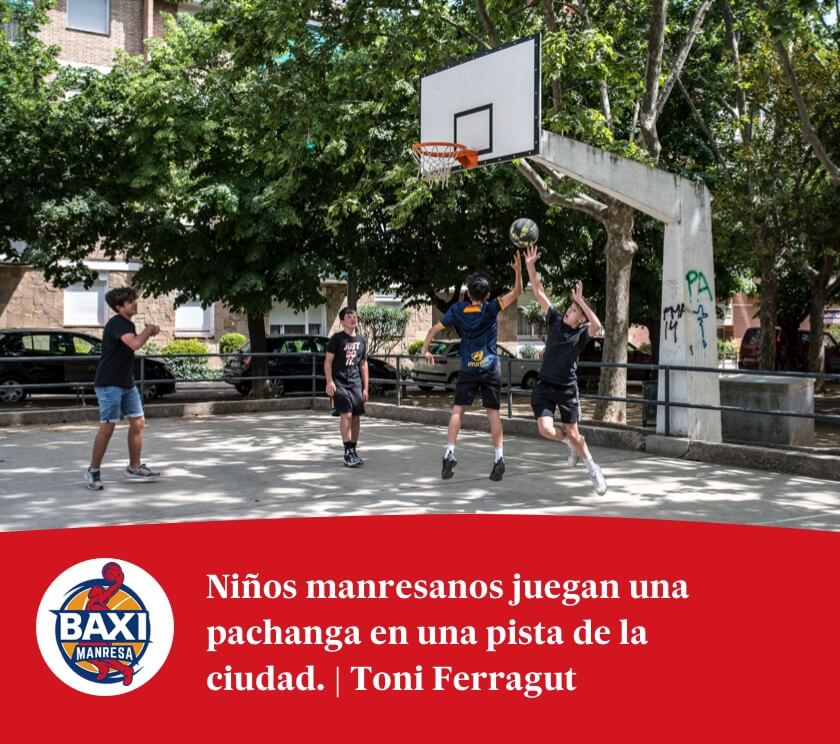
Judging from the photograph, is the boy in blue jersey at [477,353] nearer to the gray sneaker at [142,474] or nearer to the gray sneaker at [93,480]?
the gray sneaker at [142,474]

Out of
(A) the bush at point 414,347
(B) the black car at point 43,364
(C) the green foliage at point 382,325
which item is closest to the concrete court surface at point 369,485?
(B) the black car at point 43,364

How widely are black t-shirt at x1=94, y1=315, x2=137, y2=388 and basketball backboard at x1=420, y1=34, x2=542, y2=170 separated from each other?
521 cm

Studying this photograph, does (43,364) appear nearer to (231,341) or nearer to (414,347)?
(231,341)

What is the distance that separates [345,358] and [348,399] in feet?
1.55

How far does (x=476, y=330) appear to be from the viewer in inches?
371

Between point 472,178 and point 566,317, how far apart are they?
11565mm

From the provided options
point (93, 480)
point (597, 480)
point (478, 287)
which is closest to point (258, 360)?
point (93, 480)

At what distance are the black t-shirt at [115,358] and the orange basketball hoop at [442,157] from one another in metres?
5.10

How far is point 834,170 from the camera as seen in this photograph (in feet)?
46.5

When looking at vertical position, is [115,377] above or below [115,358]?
below

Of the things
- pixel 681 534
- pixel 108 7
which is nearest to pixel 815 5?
pixel 681 534

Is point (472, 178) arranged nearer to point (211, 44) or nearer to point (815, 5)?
point (211, 44)

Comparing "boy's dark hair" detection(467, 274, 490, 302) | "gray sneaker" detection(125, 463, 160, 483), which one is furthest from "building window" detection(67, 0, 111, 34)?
"boy's dark hair" detection(467, 274, 490, 302)

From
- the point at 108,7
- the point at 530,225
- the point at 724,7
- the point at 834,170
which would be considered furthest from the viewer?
the point at 108,7
